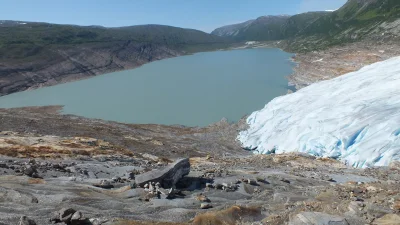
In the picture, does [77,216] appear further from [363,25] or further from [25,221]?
[363,25]

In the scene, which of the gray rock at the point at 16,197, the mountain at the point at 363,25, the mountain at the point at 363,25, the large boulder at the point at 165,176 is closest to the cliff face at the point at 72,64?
the mountain at the point at 363,25

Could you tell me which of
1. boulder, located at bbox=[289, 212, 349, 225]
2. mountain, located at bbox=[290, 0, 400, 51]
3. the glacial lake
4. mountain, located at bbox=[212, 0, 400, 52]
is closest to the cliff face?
the glacial lake

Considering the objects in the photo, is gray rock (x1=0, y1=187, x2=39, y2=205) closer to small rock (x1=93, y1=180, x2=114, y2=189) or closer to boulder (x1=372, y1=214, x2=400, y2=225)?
small rock (x1=93, y1=180, x2=114, y2=189)

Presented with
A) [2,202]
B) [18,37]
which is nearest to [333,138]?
[2,202]

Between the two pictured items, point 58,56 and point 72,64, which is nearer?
point 72,64

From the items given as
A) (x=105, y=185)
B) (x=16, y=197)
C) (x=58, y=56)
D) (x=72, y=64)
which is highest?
(x=58, y=56)

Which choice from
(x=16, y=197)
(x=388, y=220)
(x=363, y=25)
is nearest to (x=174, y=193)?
(x=16, y=197)
